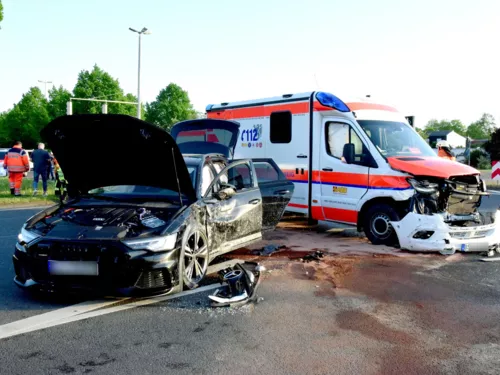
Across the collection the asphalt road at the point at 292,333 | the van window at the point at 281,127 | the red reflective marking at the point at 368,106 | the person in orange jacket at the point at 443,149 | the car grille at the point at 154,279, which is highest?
the red reflective marking at the point at 368,106

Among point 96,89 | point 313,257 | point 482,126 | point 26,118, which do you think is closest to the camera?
point 313,257

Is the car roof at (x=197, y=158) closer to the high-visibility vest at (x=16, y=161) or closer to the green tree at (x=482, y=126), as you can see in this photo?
the high-visibility vest at (x=16, y=161)

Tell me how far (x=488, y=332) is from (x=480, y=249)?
355 centimetres

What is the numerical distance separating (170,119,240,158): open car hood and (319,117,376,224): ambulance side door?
1901mm

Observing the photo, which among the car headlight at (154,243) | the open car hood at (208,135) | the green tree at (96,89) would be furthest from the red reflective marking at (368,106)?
the green tree at (96,89)

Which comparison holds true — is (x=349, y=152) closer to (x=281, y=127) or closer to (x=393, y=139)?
(x=393, y=139)

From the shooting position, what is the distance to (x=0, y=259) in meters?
7.13

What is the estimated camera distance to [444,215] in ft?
25.7

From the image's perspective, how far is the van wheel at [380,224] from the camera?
→ 8.31m

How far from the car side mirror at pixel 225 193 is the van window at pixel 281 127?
4153 mm

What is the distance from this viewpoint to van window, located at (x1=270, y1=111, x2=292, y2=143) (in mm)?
10340

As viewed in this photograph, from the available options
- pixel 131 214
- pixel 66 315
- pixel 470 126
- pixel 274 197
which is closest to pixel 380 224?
pixel 274 197

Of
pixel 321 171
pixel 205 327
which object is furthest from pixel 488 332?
pixel 321 171

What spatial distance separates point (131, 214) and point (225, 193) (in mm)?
1348
